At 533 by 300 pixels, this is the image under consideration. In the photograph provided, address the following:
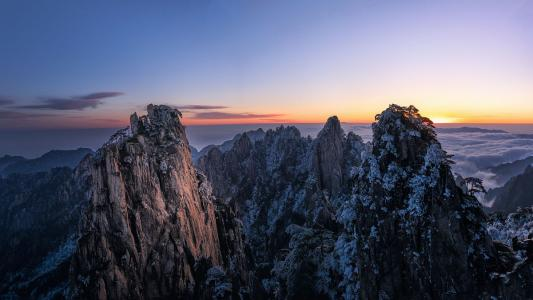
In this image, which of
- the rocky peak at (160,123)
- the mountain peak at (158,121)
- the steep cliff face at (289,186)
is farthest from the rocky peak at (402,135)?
the steep cliff face at (289,186)

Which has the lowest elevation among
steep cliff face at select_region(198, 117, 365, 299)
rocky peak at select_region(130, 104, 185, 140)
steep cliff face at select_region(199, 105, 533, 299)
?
steep cliff face at select_region(198, 117, 365, 299)

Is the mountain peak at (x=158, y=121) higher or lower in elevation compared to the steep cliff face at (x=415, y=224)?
higher

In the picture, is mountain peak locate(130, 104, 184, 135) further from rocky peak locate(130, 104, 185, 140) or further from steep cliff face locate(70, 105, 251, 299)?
steep cliff face locate(70, 105, 251, 299)

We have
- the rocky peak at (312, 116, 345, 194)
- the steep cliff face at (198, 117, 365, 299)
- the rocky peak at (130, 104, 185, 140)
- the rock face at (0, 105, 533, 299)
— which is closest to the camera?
the rock face at (0, 105, 533, 299)

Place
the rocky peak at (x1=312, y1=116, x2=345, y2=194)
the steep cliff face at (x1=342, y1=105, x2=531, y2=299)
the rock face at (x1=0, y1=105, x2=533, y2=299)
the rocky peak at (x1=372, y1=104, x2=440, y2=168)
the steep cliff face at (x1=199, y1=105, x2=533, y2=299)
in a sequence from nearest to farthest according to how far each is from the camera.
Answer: the steep cliff face at (x1=199, y1=105, x2=533, y2=299)
the steep cliff face at (x1=342, y1=105, x2=531, y2=299)
the rock face at (x1=0, y1=105, x2=533, y2=299)
the rocky peak at (x1=372, y1=104, x2=440, y2=168)
the rocky peak at (x1=312, y1=116, x2=345, y2=194)

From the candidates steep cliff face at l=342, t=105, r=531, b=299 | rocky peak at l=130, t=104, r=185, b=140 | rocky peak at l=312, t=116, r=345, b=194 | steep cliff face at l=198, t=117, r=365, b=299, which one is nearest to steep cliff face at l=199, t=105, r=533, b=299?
steep cliff face at l=342, t=105, r=531, b=299

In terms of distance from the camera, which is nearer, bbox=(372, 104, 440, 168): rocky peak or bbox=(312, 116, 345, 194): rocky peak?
bbox=(372, 104, 440, 168): rocky peak

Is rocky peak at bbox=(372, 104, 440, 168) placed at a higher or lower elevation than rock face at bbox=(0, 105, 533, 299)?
higher

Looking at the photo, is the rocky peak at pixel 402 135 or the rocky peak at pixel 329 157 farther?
the rocky peak at pixel 329 157

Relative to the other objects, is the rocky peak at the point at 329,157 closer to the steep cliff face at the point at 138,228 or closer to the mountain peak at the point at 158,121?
the mountain peak at the point at 158,121

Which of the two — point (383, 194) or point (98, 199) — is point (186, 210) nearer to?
point (98, 199)
